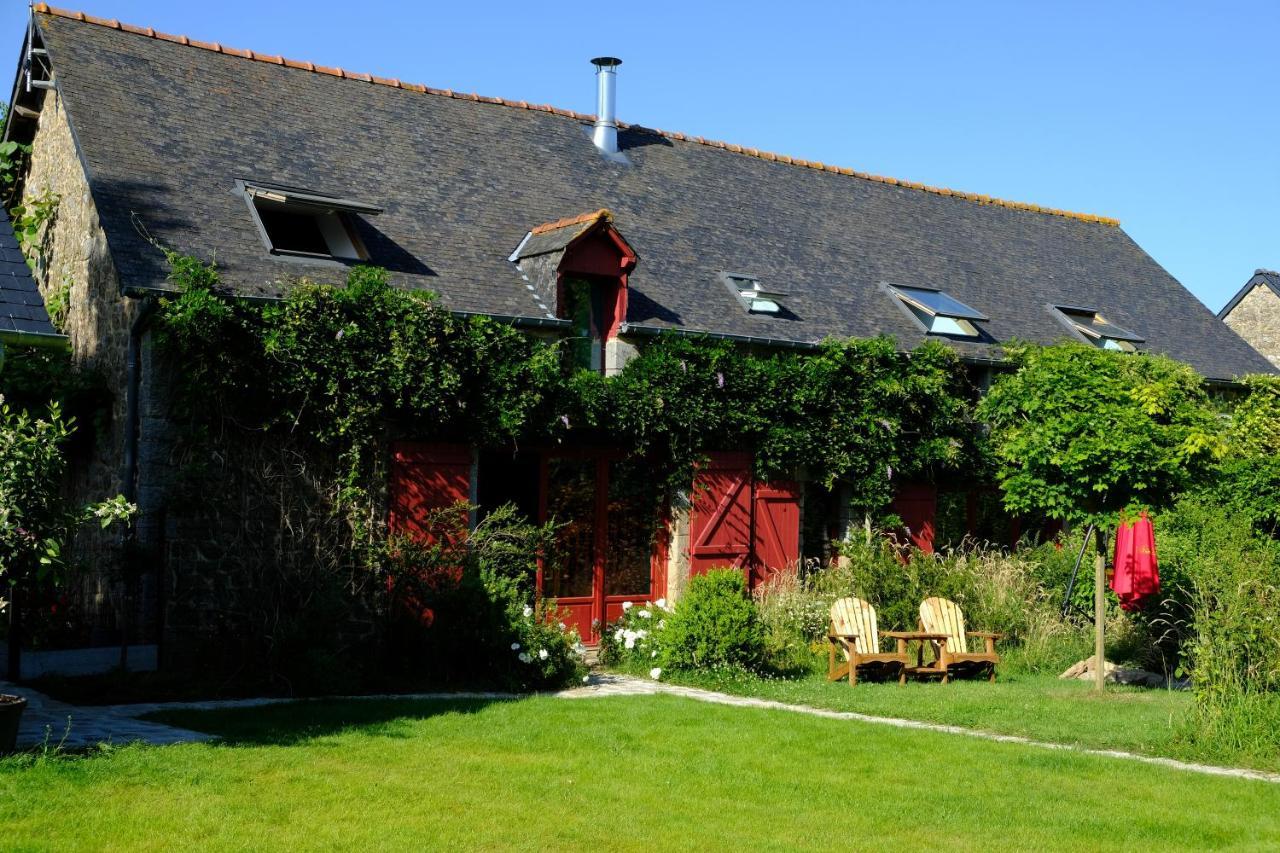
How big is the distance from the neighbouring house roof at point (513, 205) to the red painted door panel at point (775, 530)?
6.11 ft

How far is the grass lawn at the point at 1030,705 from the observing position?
9594 millimetres

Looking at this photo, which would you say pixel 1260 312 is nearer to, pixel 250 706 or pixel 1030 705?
pixel 1030 705

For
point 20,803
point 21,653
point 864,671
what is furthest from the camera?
point 864,671

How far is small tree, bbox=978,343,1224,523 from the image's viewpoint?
1222 cm

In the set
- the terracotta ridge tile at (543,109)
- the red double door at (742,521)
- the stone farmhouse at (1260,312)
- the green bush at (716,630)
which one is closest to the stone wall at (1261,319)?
the stone farmhouse at (1260,312)

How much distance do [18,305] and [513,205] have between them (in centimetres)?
821

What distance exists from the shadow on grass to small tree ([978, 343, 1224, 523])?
221 inches

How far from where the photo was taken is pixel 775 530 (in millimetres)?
15773

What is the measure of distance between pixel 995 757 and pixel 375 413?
6554 mm

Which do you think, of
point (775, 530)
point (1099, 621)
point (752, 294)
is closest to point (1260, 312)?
point (752, 294)

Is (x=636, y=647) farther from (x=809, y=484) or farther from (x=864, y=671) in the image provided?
(x=809, y=484)

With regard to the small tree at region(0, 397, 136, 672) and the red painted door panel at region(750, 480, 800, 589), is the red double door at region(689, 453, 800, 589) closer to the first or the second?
the red painted door panel at region(750, 480, 800, 589)

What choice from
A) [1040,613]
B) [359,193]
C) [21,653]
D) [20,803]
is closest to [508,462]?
[359,193]

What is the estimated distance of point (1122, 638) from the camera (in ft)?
48.2
